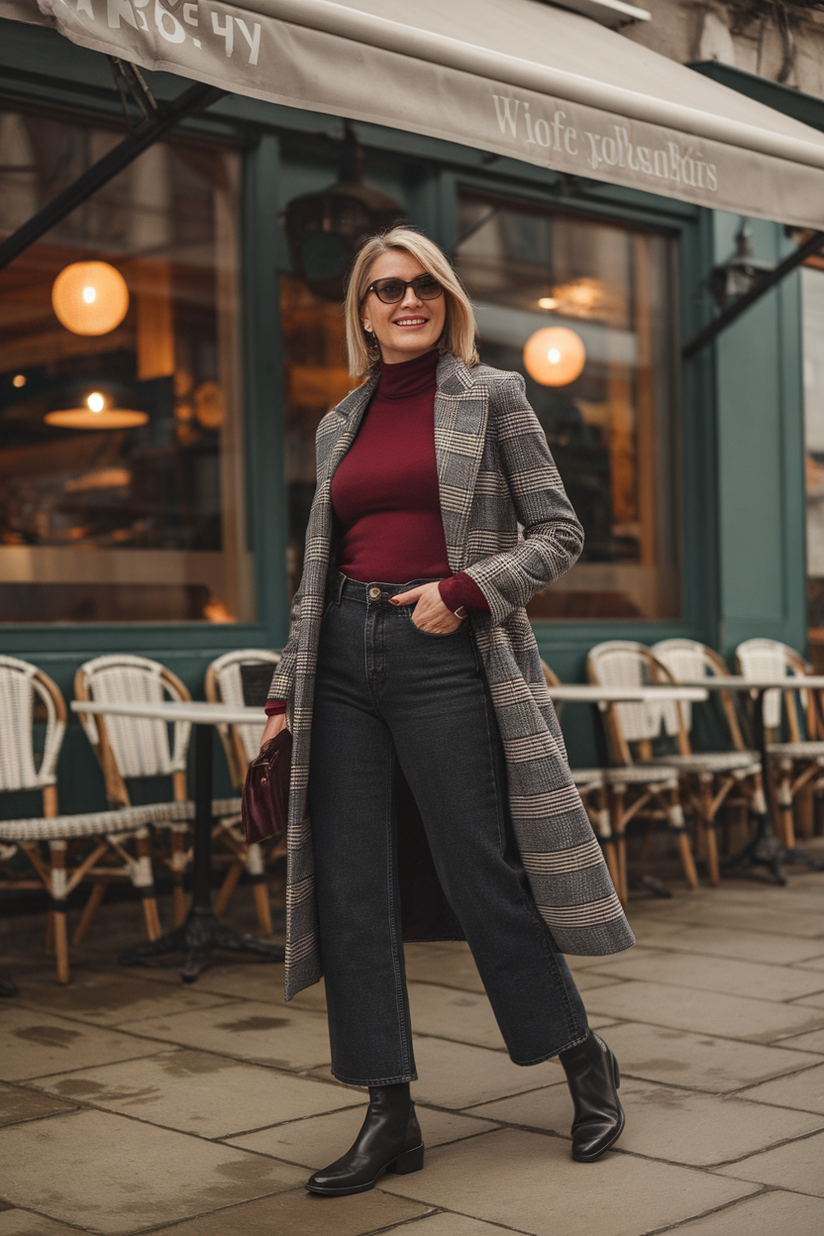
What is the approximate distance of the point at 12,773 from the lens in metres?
5.17

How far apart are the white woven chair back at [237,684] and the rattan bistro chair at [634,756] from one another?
1543 mm

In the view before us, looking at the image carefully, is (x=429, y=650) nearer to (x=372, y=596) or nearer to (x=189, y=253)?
(x=372, y=596)

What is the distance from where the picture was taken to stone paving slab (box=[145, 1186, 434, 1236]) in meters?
2.60

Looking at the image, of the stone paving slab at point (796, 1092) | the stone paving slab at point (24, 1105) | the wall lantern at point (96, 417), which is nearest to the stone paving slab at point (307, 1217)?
the stone paving slab at point (24, 1105)

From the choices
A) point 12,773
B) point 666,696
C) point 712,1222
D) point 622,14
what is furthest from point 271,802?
point 622,14

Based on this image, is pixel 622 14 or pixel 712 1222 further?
pixel 622 14

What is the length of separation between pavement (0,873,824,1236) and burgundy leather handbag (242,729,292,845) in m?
0.71

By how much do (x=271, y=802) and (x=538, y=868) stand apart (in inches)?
22.7

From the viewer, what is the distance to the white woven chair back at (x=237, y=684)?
5.93 m

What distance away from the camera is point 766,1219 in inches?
102

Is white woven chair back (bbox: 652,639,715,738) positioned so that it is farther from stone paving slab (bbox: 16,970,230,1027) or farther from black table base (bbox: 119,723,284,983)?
stone paving slab (bbox: 16,970,230,1027)

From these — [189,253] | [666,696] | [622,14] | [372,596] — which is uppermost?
[622,14]

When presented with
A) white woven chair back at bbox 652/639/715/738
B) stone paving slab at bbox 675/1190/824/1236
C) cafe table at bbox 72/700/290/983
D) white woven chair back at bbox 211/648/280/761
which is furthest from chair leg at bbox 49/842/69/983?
white woven chair back at bbox 652/639/715/738

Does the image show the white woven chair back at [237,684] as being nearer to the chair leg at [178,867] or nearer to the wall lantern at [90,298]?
the chair leg at [178,867]
